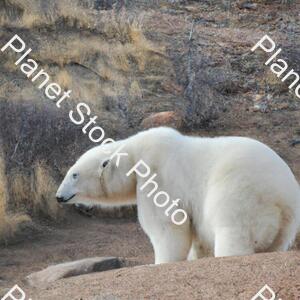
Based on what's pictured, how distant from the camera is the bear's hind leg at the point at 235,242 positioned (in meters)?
7.36

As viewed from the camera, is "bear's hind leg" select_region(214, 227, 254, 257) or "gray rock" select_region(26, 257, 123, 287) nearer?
"bear's hind leg" select_region(214, 227, 254, 257)

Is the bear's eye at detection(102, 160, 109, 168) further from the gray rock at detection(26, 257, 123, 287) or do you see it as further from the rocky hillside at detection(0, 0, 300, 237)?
the rocky hillside at detection(0, 0, 300, 237)

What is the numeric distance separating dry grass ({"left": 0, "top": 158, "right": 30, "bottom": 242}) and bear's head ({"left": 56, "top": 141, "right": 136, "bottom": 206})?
2.87 meters

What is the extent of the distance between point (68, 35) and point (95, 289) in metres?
14.0

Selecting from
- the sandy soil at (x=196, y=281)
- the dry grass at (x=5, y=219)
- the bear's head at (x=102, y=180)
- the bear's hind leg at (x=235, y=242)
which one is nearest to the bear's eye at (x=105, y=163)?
the bear's head at (x=102, y=180)

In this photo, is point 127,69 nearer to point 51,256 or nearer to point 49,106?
point 49,106

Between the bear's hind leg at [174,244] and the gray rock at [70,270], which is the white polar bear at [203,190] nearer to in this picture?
the bear's hind leg at [174,244]

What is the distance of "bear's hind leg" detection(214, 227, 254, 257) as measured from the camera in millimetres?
7363

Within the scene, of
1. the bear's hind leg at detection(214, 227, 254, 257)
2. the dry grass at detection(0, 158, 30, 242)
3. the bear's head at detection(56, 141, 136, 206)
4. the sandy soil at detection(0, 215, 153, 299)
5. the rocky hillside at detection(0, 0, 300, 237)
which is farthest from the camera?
the rocky hillside at detection(0, 0, 300, 237)

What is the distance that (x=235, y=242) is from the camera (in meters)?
7.38

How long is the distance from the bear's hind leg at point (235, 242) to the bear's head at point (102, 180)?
4.29ft

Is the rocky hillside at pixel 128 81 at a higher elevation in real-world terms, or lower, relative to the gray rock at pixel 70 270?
higher

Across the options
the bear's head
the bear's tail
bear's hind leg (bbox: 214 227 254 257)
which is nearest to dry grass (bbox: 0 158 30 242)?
the bear's head

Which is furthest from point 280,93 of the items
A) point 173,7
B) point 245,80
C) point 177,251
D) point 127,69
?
point 177,251
